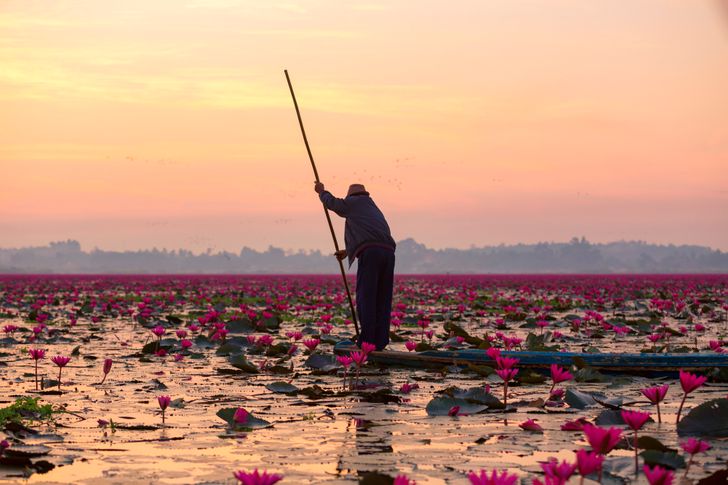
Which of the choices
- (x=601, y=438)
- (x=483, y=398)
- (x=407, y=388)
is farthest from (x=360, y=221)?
(x=601, y=438)

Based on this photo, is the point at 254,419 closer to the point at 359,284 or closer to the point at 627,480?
the point at 627,480

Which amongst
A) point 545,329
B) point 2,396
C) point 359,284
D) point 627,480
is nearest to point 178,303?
point 545,329

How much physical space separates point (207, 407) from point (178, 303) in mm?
19603

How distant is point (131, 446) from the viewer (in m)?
5.84

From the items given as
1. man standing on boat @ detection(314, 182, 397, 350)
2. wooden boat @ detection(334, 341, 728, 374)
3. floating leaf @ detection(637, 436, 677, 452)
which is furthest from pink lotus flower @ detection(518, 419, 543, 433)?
man standing on boat @ detection(314, 182, 397, 350)

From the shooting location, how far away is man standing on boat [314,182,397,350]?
1121 cm

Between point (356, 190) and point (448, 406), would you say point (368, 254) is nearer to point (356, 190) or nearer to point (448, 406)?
point (356, 190)

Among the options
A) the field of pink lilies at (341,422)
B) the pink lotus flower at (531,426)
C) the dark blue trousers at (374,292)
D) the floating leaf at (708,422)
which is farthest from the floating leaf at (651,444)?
the dark blue trousers at (374,292)

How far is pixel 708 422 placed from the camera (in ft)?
19.7

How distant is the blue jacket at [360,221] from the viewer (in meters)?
11.3

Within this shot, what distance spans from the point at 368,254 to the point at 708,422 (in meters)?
5.69

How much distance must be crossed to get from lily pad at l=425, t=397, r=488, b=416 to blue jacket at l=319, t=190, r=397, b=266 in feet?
13.9

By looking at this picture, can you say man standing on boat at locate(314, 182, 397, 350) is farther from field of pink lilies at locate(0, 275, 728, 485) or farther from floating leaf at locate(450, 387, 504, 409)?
floating leaf at locate(450, 387, 504, 409)

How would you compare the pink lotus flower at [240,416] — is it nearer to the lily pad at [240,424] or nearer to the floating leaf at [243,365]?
the lily pad at [240,424]
